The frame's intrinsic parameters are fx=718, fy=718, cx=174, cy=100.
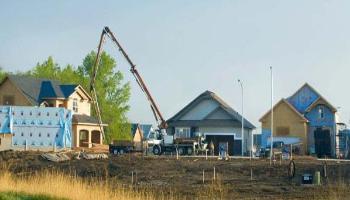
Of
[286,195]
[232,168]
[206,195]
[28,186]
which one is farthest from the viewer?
[232,168]

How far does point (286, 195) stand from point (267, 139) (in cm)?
A: 4766

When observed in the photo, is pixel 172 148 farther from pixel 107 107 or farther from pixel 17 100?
pixel 107 107

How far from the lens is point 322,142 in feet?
266

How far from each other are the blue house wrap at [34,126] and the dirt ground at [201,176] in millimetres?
9367

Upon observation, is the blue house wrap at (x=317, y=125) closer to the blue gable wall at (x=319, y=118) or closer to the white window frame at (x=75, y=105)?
the blue gable wall at (x=319, y=118)

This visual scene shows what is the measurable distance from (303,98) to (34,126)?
1247 inches

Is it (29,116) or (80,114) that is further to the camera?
(80,114)

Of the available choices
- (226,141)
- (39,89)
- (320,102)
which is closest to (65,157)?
(39,89)

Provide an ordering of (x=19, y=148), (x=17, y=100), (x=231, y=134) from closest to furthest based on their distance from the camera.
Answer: (x=19, y=148)
(x=17, y=100)
(x=231, y=134)

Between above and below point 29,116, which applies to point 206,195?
below

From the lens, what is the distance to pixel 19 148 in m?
72.1

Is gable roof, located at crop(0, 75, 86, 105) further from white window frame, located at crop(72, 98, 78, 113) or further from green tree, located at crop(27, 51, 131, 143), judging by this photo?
green tree, located at crop(27, 51, 131, 143)

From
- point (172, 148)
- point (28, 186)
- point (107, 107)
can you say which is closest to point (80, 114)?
point (172, 148)

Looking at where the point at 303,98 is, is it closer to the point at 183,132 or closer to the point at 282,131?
the point at 282,131
